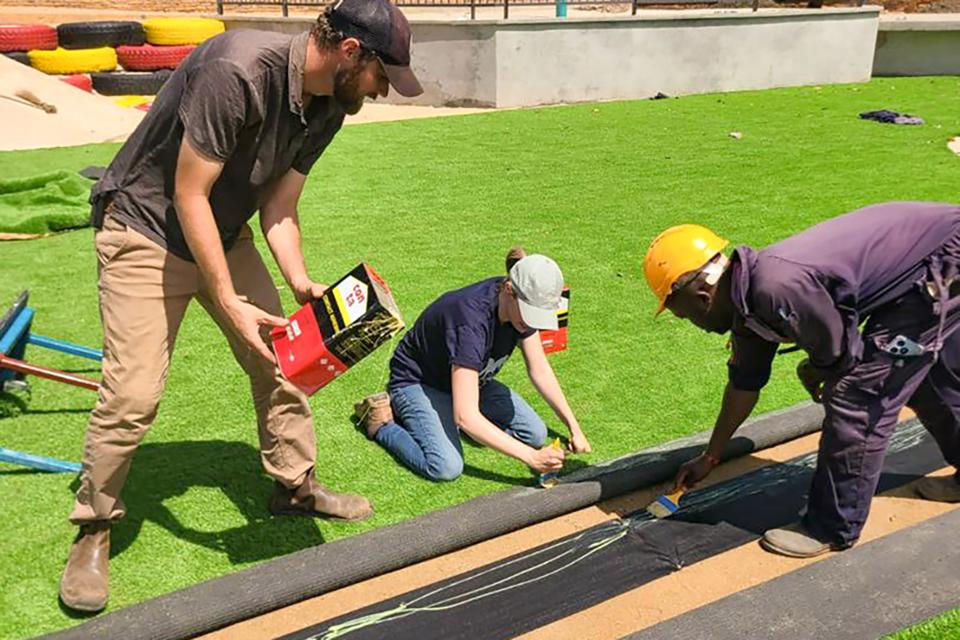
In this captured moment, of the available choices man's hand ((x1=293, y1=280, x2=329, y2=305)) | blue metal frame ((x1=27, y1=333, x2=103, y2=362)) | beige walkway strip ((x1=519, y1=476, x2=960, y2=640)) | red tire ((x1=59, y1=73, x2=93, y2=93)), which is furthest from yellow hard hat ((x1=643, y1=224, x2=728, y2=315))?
red tire ((x1=59, y1=73, x2=93, y2=93))

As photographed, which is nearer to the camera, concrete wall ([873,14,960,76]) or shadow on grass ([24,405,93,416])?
shadow on grass ([24,405,93,416])

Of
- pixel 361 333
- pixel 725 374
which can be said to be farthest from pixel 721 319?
pixel 725 374

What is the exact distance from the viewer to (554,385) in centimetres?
396

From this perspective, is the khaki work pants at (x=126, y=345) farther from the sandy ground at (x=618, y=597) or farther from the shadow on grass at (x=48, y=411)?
the shadow on grass at (x=48, y=411)

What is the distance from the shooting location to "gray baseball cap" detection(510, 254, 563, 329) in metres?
3.52

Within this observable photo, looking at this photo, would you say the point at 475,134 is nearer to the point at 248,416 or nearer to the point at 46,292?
the point at 46,292

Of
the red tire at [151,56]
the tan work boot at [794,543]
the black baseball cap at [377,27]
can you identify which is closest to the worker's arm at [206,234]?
the black baseball cap at [377,27]

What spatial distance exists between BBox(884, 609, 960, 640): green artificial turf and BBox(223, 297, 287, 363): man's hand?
227 centimetres

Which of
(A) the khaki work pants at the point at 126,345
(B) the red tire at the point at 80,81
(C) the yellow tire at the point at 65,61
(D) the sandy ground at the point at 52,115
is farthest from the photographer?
(C) the yellow tire at the point at 65,61

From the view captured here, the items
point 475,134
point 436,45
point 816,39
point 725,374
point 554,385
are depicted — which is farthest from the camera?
point 816,39

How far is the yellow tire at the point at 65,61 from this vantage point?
1373 cm

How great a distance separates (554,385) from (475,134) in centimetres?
792

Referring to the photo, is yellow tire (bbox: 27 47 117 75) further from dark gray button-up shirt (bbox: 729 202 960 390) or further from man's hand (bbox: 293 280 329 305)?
dark gray button-up shirt (bbox: 729 202 960 390)

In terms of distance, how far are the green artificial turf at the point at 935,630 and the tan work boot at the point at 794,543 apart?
1.70 feet
